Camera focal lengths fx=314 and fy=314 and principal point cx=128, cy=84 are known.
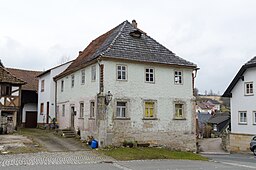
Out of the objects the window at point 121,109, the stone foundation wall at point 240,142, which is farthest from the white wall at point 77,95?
the stone foundation wall at point 240,142

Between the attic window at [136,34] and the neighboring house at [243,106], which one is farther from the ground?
the attic window at [136,34]

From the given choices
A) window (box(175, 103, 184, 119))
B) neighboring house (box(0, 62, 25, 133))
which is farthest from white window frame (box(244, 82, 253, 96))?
neighboring house (box(0, 62, 25, 133))

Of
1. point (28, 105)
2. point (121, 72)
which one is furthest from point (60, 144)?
point (28, 105)

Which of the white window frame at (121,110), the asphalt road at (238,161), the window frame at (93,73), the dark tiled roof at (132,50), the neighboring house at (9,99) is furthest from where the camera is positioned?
the neighboring house at (9,99)

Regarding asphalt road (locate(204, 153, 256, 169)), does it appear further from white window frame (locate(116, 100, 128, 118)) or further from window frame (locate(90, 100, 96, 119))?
window frame (locate(90, 100, 96, 119))

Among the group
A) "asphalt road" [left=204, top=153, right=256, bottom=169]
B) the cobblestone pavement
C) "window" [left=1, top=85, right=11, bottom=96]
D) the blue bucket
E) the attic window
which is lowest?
"asphalt road" [left=204, top=153, right=256, bottom=169]

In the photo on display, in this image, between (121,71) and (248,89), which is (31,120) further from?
(248,89)

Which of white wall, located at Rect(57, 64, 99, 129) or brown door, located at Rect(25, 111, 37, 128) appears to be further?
brown door, located at Rect(25, 111, 37, 128)

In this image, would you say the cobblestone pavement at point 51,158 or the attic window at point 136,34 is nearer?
the cobblestone pavement at point 51,158

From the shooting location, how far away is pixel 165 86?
78.9 ft

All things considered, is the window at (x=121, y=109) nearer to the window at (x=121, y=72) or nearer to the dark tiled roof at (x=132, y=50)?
the window at (x=121, y=72)

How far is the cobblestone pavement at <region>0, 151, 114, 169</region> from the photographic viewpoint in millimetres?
15077

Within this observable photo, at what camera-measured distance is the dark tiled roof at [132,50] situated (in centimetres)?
2267

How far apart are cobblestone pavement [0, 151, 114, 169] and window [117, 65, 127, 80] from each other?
5981 millimetres
